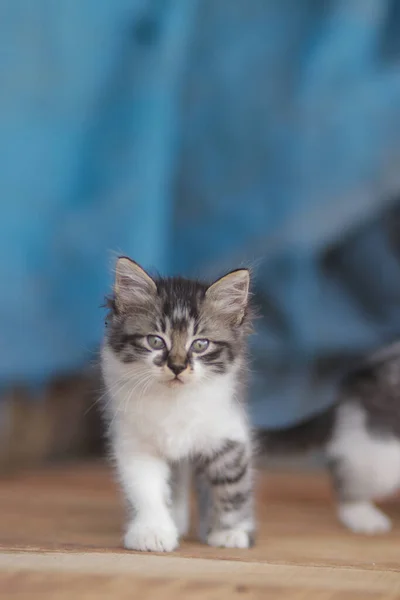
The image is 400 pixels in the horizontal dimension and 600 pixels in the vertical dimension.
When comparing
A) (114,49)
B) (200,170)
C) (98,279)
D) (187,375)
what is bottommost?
(187,375)

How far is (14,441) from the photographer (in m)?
2.24

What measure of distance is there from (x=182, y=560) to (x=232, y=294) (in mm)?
485

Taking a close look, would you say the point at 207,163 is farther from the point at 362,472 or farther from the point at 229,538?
the point at 229,538

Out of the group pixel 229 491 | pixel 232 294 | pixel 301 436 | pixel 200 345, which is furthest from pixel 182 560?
pixel 301 436

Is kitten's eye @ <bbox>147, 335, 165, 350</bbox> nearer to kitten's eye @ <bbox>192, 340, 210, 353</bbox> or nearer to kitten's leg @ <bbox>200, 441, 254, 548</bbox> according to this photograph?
kitten's eye @ <bbox>192, 340, 210, 353</bbox>

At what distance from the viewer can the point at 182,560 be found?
4.18 feet

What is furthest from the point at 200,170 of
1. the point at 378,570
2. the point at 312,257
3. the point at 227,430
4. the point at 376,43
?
the point at 378,570

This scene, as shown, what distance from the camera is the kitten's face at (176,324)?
1.40 meters

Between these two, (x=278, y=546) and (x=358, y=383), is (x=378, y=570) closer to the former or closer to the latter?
(x=278, y=546)

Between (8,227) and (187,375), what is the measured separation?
0.74 m

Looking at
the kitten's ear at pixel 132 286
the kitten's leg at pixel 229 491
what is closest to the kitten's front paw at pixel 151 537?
the kitten's leg at pixel 229 491

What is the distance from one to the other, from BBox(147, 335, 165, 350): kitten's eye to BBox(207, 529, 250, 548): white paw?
1.20 ft

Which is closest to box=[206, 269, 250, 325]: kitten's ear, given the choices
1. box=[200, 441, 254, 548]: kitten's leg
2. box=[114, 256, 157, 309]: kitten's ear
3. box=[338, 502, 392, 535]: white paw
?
box=[114, 256, 157, 309]: kitten's ear

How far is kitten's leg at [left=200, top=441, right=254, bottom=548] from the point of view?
1.46 metres
